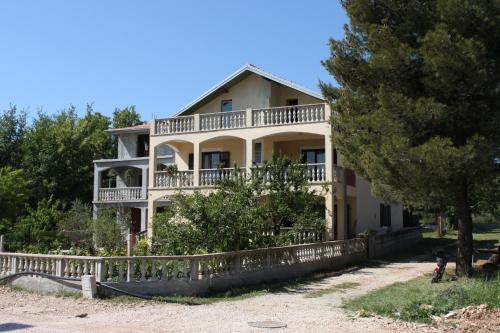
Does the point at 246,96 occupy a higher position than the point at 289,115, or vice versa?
the point at 246,96

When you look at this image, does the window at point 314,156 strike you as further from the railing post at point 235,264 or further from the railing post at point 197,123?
the railing post at point 235,264

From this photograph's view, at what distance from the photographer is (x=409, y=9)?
54.9ft

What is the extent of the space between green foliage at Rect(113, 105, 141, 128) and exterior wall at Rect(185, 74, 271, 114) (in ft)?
110

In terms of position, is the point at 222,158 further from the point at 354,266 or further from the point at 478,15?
the point at 478,15

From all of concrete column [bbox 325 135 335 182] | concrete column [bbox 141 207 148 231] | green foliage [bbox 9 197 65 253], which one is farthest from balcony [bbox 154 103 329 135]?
green foliage [bbox 9 197 65 253]

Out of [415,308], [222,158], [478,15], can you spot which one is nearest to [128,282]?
[415,308]

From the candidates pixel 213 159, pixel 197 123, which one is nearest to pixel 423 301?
pixel 197 123

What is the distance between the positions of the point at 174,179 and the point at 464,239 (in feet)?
54.0

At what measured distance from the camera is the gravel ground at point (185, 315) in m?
10.4

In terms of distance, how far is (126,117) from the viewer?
2522 inches

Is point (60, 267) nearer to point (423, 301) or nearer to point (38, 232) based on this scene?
point (38, 232)

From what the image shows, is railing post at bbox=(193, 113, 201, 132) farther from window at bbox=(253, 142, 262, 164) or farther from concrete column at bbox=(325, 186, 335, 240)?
concrete column at bbox=(325, 186, 335, 240)

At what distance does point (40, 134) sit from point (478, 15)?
1553 inches

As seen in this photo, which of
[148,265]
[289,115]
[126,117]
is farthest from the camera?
[126,117]
